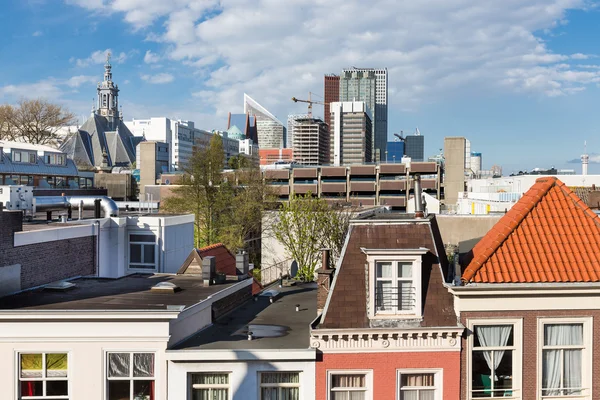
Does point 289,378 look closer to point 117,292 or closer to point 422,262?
point 422,262

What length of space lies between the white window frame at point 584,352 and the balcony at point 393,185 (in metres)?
101

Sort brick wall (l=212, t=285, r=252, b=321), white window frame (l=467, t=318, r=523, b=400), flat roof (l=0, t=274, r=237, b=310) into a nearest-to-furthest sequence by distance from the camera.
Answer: white window frame (l=467, t=318, r=523, b=400) → flat roof (l=0, t=274, r=237, b=310) → brick wall (l=212, t=285, r=252, b=321)

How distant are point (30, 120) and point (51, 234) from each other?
61.0 meters

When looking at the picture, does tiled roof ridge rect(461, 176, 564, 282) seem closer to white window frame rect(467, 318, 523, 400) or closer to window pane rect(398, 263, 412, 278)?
white window frame rect(467, 318, 523, 400)

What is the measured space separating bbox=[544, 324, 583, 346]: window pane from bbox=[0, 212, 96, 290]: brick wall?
54.3 feet

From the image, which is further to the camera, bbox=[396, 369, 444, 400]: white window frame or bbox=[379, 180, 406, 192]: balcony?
bbox=[379, 180, 406, 192]: balcony

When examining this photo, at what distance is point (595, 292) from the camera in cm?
1628

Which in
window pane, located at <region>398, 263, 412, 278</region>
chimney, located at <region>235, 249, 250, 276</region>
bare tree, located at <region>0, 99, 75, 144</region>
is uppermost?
bare tree, located at <region>0, 99, 75, 144</region>

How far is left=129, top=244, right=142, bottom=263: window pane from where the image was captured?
27.4 m

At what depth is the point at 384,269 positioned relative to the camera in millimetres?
16500

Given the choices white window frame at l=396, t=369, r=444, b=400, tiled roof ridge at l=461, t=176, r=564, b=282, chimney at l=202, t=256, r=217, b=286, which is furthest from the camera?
chimney at l=202, t=256, r=217, b=286

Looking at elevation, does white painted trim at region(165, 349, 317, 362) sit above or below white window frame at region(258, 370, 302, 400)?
above

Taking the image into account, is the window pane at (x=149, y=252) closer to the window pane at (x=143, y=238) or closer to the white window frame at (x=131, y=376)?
the window pane at (x=143, y=238)

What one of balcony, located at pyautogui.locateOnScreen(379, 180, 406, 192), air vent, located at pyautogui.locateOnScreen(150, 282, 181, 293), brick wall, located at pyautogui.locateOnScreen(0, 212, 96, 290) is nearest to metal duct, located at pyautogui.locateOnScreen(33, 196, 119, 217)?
brick wall, located at pyautogui.locateOnScreen(0, 212, 96, 290)
